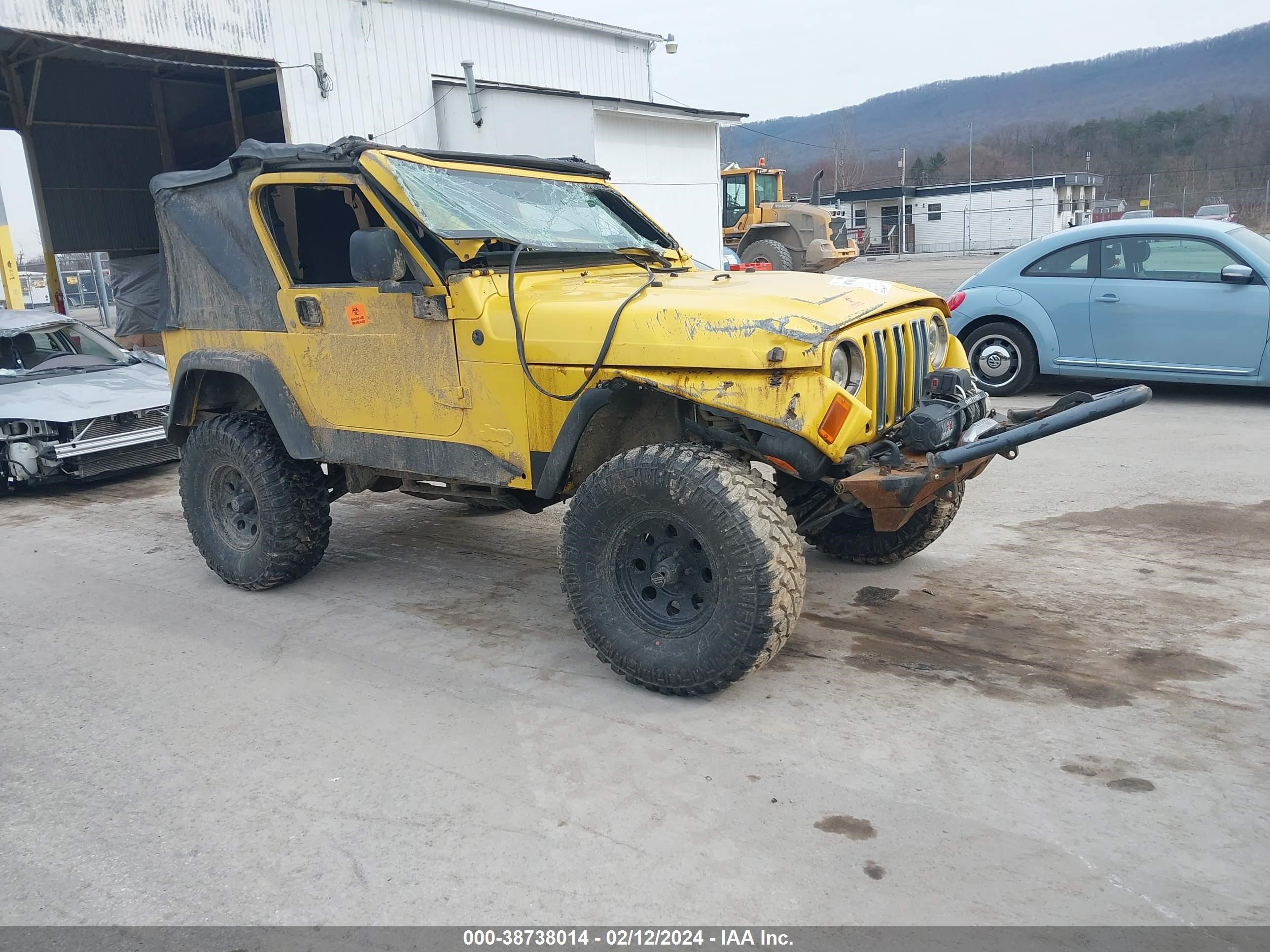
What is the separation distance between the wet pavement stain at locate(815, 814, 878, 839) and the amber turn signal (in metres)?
1.28

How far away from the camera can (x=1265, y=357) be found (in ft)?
26.6

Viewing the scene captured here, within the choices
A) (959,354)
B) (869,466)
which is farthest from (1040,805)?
(959,354)

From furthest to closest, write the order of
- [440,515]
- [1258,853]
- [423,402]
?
[440,515] < [423,402] < [1258,853]

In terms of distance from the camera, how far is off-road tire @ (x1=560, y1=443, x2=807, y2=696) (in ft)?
11.7

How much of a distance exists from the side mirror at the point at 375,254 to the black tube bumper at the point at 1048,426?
2.39 metres

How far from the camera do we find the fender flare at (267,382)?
495 cm

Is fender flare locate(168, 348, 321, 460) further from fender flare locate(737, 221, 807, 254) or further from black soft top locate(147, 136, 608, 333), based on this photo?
fender flare locate(737, 221, 807, 254)

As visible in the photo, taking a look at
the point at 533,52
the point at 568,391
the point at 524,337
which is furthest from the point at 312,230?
the point at 533,52

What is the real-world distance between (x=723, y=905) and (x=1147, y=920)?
109 cm

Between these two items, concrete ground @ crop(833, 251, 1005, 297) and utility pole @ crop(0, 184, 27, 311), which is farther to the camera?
concrete ground @ crop(833, 251, 1005, 297)

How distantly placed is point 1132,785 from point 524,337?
2721mm

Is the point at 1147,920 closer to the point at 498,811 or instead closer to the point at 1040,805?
the point at 1040,805

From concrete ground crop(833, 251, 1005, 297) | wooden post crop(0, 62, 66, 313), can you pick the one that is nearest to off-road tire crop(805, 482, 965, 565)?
wooden post crop(0, 62, 66, 313)

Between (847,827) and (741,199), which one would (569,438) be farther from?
(741,199)
